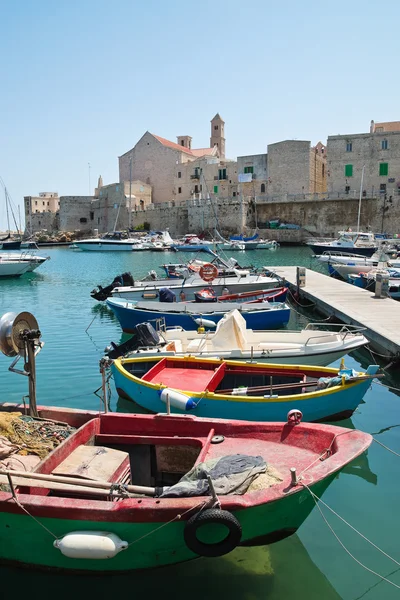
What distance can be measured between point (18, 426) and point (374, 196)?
55.6 m

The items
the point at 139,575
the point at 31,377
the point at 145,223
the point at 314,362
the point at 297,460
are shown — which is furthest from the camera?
the point at 145,223

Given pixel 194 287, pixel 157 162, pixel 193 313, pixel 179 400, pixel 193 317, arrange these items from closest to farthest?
pixel 179 400 < pixel 193 317 < pixel 193 313 < pixel 194 287 < pixel 157 162

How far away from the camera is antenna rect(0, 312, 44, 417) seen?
20.1 ft

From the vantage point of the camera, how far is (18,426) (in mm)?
5820

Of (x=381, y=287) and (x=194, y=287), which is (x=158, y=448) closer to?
(x=194, y=287)

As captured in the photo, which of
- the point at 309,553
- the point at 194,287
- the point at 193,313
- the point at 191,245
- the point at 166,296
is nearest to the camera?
the point at 309,553

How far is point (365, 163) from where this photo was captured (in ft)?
186

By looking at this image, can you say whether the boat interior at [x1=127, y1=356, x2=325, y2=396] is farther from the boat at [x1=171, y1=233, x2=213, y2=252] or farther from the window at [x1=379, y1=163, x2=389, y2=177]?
the window at [x1=379, y1=163, x2=389, y2=177]

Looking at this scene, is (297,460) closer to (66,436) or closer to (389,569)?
(389,569)

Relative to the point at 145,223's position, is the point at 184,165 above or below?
above

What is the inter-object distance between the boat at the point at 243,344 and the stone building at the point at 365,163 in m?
48.0

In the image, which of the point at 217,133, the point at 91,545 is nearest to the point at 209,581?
the point at 91,545

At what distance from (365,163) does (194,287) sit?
43.8m

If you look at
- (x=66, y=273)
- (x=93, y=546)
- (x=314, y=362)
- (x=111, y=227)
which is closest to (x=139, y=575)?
(x=93, y=546)
